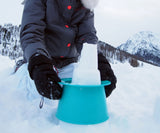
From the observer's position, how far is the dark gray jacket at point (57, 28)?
1.04 m

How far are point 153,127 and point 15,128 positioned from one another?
2.06ft

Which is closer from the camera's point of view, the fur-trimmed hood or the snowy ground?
the snowy ground

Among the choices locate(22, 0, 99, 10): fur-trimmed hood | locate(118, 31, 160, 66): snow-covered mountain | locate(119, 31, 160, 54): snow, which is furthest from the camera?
locate(119, 31, 160, 54): snow

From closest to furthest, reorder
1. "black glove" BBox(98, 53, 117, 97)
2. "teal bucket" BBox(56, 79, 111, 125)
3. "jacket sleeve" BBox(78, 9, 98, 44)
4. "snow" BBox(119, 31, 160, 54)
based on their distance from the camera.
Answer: "teal bucket" BBox(56, 79, 111, 125), "black glove" BBox(98, 53, 117, 97), "jacket sleeve" BBox(78, 9, 98, 44), "snow" BBox(119, 31, 160, 54)

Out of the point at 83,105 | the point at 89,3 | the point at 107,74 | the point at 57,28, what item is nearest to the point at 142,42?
the point at 89,3

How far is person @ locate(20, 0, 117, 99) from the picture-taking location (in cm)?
75

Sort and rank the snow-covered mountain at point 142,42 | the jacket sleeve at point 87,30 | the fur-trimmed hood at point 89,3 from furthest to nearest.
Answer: the snow-covered mountain at point 142,42
the jacket sleeve at point 87,30
the fur-trimmed hood at point 89,3

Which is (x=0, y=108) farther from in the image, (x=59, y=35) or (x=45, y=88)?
(x=59, y=35)

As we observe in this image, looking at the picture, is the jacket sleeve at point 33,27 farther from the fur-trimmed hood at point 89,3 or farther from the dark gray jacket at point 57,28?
the fur-trimmed hood at point 89,3

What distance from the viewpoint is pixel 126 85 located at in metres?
1.82

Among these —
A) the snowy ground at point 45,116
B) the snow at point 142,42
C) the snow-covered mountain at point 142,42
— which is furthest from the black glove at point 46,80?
the snow at point 142,42

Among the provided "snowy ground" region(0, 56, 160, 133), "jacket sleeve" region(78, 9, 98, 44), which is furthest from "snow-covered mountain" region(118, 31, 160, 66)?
"snowy ground" region(0, 56, 160, 133)

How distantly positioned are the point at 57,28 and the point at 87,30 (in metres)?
0.30

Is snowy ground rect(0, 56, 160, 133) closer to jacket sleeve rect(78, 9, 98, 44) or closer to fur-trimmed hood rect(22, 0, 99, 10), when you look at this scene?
jacket sleeve rect(78, 9, 98, 44)
